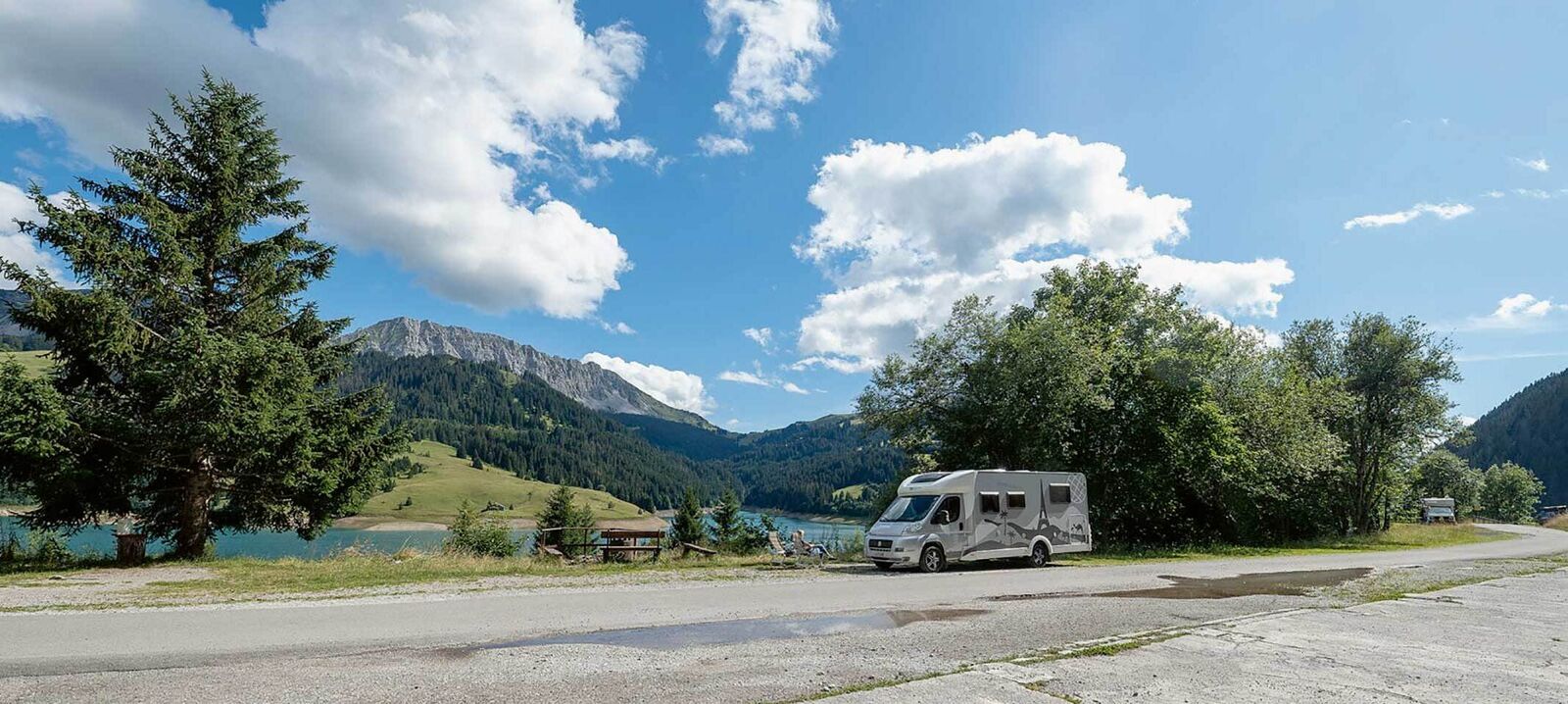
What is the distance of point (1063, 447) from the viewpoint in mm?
27141

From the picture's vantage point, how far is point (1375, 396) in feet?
134

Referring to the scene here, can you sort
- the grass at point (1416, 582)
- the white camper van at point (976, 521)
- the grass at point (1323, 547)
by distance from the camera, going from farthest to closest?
the grass at point (1323, 547), the white camper van at point (976, 521), the grass at point (1416, 582)

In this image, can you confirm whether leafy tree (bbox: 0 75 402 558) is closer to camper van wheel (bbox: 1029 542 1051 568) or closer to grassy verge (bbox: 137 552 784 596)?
grassy verge (bbox: 137 552 784 596)

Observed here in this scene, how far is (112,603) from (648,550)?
11.8 meters

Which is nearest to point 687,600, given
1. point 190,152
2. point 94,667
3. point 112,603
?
point 94,667

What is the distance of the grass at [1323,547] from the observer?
80.4 feet

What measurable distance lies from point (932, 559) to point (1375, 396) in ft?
123

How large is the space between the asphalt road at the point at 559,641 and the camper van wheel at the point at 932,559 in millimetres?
5128

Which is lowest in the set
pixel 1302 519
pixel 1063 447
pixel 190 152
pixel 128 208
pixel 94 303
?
pixel 1302 519

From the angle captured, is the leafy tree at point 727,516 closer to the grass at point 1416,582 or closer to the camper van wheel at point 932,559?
the camper van wheel at point 932,559

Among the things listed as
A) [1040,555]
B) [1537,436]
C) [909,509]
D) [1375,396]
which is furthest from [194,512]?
[1537,436]

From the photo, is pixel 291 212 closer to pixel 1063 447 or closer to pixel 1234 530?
pixel 1063 447

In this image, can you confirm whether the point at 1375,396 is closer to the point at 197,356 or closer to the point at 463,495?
the point at 197,356

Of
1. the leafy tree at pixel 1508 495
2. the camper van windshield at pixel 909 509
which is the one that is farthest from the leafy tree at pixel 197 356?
the leafy tree at pixel 1508 495
